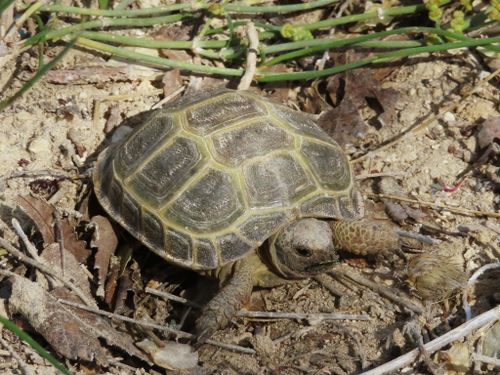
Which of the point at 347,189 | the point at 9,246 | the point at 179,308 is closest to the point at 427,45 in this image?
the point at 347,189

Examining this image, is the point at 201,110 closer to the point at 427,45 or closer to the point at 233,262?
the point at 233,262

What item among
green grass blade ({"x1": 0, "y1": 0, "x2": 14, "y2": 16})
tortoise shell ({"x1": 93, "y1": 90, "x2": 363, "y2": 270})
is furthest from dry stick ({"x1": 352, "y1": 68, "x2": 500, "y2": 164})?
green grass blade ({"x1": 0, "y1": 0, "x2": 14, "y2": 16})

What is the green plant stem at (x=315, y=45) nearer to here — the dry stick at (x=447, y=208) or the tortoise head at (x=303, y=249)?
the dry stick at (x=447, y=208)

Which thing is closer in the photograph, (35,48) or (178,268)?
(178,268)

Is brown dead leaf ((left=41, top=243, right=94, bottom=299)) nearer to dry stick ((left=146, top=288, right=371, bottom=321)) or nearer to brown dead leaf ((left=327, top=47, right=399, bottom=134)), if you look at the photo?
dry stick ((left=146, top=288, right=371, bottom=321))

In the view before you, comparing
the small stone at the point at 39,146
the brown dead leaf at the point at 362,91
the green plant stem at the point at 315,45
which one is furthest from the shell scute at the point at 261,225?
the small stone at the point at 39,146
